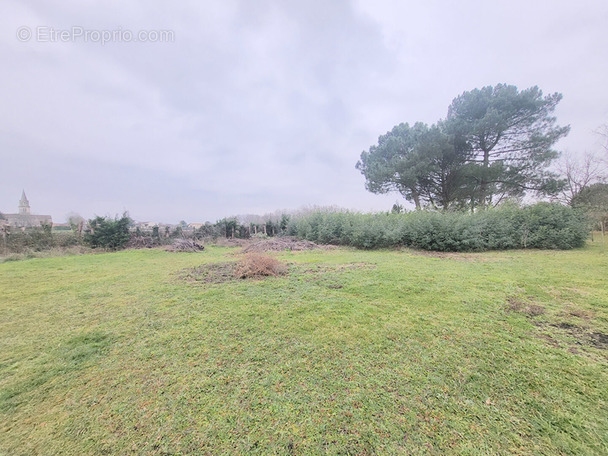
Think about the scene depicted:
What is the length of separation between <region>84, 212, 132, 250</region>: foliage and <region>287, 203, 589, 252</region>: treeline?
38.2 feet

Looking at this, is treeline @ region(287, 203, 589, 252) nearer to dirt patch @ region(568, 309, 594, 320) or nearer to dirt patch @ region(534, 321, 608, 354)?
dirt patch @ region(568, 309, 594, 320)

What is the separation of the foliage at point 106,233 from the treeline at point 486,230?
11629 mm

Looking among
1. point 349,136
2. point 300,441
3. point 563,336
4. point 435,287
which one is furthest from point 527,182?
point 300,441

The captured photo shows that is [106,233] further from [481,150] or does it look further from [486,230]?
[481,150]

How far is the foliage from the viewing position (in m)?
9.88

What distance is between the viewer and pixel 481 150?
1173cm

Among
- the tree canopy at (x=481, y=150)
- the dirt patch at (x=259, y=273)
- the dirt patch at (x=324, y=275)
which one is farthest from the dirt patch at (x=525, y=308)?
the tree canopy at (x=481, y=150)

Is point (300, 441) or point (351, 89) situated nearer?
point (300, 441)

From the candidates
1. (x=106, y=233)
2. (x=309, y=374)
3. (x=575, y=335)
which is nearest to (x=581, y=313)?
(x=575, y=335)

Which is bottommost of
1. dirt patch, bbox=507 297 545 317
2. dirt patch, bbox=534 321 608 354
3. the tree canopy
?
dirt patch, bbox=534 321 608 354

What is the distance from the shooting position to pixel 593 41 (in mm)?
7609

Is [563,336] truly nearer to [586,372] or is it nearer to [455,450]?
[586,372]

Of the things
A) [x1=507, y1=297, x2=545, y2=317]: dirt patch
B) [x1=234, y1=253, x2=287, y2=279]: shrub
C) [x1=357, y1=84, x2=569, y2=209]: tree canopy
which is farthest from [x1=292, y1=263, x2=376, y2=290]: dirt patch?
[x1=357, y1=84, x2=569, y2=209]: tree canopy

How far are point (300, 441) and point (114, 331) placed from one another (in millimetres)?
2206
